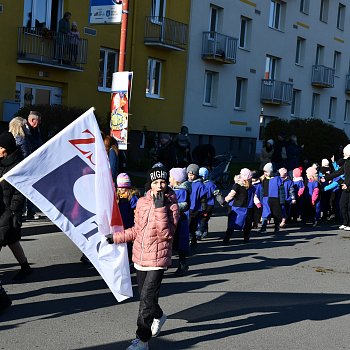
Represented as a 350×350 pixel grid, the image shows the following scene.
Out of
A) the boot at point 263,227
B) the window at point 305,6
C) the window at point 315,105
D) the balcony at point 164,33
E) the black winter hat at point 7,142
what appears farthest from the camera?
the window at point 315,105

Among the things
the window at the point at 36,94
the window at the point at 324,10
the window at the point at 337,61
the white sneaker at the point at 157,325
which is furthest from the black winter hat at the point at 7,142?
the window at the point at 337,61

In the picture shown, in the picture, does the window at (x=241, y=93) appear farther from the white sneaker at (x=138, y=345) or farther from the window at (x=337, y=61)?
the white sneaker at (x=138, y=345)

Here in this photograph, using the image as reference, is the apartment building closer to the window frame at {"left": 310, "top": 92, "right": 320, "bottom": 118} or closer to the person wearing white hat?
the window frame at {"left": 310, "top": 92, "right": 320, "bottom": 118}

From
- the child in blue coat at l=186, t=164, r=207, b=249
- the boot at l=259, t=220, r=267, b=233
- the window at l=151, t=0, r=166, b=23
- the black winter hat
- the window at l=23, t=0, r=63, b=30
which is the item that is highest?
the window at l=151, t=0, r=166, b=23

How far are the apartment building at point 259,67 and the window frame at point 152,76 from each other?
1730mm

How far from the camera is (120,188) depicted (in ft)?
26.3

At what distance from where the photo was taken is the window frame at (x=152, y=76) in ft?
83.8

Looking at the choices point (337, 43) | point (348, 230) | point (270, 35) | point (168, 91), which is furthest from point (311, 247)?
point (337, 43)

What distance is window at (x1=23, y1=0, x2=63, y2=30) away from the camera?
20.1 m

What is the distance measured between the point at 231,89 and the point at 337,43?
13.5m

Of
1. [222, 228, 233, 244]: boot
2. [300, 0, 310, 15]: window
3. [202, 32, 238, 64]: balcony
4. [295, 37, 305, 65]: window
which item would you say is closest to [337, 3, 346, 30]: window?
[300, 0, 310, 15]: window

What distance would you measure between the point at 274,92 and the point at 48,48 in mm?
16085

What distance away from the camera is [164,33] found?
2491 centimetres

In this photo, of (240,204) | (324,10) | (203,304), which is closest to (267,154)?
(240,204)
